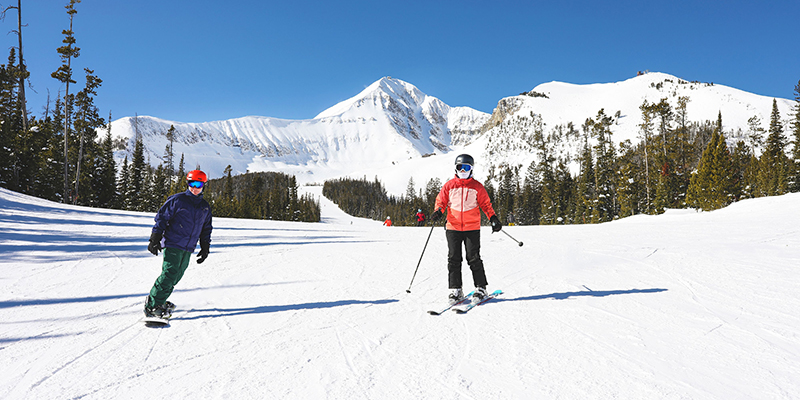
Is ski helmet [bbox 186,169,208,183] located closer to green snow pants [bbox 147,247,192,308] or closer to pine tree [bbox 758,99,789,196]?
green snow pants [bbox 147,247,192,308]

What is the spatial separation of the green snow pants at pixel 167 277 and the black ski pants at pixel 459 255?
11.1ft

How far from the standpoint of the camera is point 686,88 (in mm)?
193625

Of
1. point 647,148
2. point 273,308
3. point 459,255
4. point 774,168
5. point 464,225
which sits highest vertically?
point 647,148

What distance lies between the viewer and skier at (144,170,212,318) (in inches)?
164

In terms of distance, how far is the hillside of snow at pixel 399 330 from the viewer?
2.66 metres

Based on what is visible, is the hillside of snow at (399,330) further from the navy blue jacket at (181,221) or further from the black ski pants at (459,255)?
the navy blue jacket at (181,221)

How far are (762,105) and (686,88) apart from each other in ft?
115

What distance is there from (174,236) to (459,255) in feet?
11.8

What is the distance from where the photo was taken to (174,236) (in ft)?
14.1

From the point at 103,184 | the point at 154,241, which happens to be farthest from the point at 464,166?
the point at 103,184

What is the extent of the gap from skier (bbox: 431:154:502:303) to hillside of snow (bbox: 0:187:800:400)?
1.29ft

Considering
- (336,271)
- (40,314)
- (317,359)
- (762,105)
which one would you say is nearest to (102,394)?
(317,359)

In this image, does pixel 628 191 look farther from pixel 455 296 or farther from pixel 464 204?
pixel 455 296

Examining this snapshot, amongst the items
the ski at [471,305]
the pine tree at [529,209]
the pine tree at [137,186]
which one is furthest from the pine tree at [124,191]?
the pine tree at [529,209]
